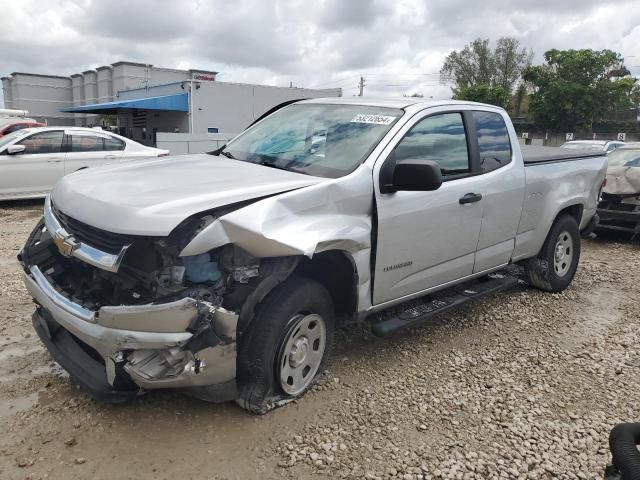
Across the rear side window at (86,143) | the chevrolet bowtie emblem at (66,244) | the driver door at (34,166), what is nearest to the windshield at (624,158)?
the chevrolet bowtie emblem at (66,244)

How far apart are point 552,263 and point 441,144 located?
7.62ft

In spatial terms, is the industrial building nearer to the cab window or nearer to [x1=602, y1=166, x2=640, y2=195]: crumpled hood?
the cab window

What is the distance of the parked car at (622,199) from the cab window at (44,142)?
31.4 feet

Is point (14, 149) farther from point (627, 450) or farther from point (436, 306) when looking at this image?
point (627, 450)

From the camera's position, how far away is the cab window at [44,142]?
32.8ft

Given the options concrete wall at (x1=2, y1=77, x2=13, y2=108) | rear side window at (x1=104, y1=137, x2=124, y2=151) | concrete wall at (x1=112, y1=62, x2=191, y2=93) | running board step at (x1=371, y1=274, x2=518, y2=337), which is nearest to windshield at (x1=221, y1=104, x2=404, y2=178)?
running board step at (x1=371, y1=274, x2=518, y2=337)

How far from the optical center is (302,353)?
11.0 ft

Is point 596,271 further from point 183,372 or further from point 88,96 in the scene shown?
point 88,96

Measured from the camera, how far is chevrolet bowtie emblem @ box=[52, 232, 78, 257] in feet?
9.70

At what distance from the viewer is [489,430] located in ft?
10.7

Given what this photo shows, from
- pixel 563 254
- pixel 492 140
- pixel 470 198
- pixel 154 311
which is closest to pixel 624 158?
pixel 563 254

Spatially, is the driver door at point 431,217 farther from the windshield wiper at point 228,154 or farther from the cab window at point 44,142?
the cab window at point 44,142

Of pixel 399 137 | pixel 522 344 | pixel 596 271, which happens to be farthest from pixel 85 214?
pixel 596 271

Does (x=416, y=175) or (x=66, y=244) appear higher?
(x=416, y=175)
